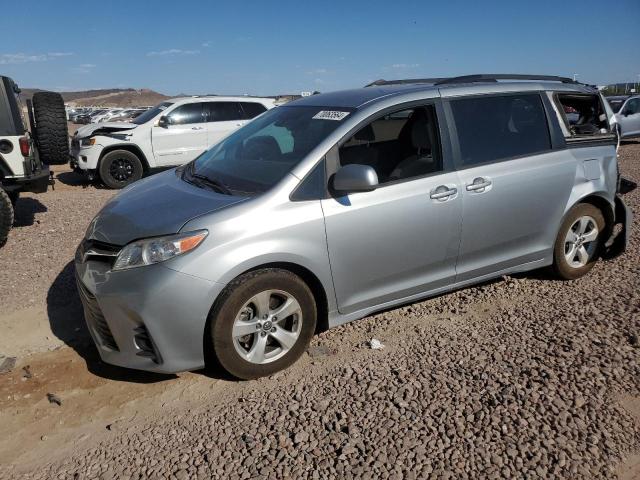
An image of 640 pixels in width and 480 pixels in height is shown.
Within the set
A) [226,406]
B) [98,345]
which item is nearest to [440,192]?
[226,406]

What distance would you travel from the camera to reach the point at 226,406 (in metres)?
3.05

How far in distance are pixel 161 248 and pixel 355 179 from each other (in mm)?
1241

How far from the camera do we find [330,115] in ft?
12.3

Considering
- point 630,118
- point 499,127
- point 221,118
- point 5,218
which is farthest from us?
point 630,118

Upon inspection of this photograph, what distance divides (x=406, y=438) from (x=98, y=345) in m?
1.99

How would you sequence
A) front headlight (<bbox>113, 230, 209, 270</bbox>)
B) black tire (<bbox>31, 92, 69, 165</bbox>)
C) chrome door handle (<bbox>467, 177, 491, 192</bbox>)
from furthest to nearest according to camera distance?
black tire (<bbox>31, 92, 69, 165</bbox>)
chrome door handle (<bbox>467, 177, 491, 192</bbox>)
front headlight (<bbox>113, 230, 209, 270</bbox>)

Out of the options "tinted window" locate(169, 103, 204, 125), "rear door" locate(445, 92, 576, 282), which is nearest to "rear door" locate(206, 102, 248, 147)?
"tinted window" locate(169, 103, 204, 125)

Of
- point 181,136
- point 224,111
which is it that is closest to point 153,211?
point 181,136

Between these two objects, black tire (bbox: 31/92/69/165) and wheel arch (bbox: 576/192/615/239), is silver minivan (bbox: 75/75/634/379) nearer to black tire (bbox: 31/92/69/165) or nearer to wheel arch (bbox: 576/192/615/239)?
wheel arch (bbox: 576/192/615/239)

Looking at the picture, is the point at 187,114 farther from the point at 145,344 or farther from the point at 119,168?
the point at 145,344

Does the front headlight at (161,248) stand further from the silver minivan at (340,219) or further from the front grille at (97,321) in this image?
the front grille at (97,321)

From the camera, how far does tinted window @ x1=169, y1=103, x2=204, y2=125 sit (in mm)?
11133

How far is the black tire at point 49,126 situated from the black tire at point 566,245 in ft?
20.0

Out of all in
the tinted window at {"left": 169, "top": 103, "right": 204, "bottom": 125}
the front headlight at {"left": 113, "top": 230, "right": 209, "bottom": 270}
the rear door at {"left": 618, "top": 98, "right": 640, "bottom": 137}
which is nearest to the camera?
the front headlight at {"left": 113, "top": 230, "right": 209, "bottom": 270}
